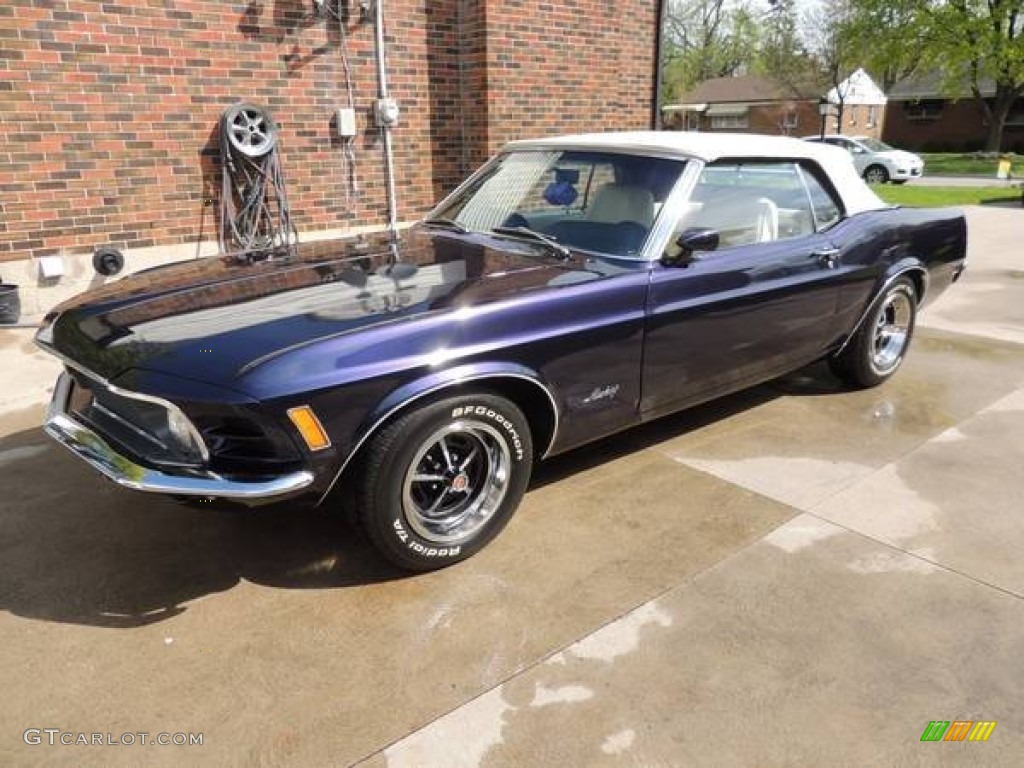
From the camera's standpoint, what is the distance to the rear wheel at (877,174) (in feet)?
80.6

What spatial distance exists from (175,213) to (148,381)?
4763 mm

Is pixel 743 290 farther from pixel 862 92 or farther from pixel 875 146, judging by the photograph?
pixel 862 92

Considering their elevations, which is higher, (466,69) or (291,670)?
(466,69)

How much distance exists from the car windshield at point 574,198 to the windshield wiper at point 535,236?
0.01 m

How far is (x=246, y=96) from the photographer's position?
22.6ft

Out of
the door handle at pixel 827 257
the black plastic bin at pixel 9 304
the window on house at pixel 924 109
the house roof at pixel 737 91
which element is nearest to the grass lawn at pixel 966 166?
the window on house at pixel 924 109

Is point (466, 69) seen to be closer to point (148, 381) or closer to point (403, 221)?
point (403, 221)

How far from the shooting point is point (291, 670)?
99.7 inches

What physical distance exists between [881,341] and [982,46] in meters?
39.1

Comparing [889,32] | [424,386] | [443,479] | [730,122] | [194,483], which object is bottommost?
[443,479]

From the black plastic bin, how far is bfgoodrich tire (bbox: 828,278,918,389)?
19.7 feet

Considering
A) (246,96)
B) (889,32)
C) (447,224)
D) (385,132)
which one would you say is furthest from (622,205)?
(889,32)

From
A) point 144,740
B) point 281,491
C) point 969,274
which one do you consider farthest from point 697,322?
point 969,274

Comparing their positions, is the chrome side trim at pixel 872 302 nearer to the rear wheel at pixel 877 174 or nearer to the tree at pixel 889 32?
the rear wheel at pixel 877 174
